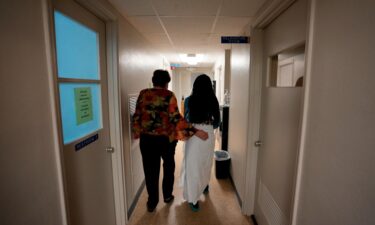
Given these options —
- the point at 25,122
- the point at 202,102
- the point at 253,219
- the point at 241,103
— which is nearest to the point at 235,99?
the point at 241,103

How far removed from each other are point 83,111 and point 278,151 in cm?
152

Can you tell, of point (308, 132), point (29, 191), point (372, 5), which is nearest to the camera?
point (372, 5)

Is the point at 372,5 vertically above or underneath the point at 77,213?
above

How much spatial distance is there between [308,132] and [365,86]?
1.25 ft

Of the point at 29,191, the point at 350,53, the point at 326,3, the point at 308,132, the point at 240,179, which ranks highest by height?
the point at 326,3

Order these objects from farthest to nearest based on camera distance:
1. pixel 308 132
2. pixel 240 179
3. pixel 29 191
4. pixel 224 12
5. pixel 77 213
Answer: pixel 240 179
pixel 224 12
pixel 77 213
pixel 308 132
pixel 29 191

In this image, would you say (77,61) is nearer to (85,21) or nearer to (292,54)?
(85,21)

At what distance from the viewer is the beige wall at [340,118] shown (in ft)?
2.12

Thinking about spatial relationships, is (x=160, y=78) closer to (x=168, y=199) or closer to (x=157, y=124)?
(x=157, y=124)

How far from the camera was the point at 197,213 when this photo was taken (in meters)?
2.22

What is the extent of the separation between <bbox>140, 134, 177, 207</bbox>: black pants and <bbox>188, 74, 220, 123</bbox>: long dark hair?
1.41ft

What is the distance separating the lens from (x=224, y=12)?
182 centimetres

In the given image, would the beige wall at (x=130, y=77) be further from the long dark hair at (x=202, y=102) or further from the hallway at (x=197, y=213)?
the long dark hair at (x=202, y=102)

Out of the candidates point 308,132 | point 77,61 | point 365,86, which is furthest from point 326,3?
point 77,61
